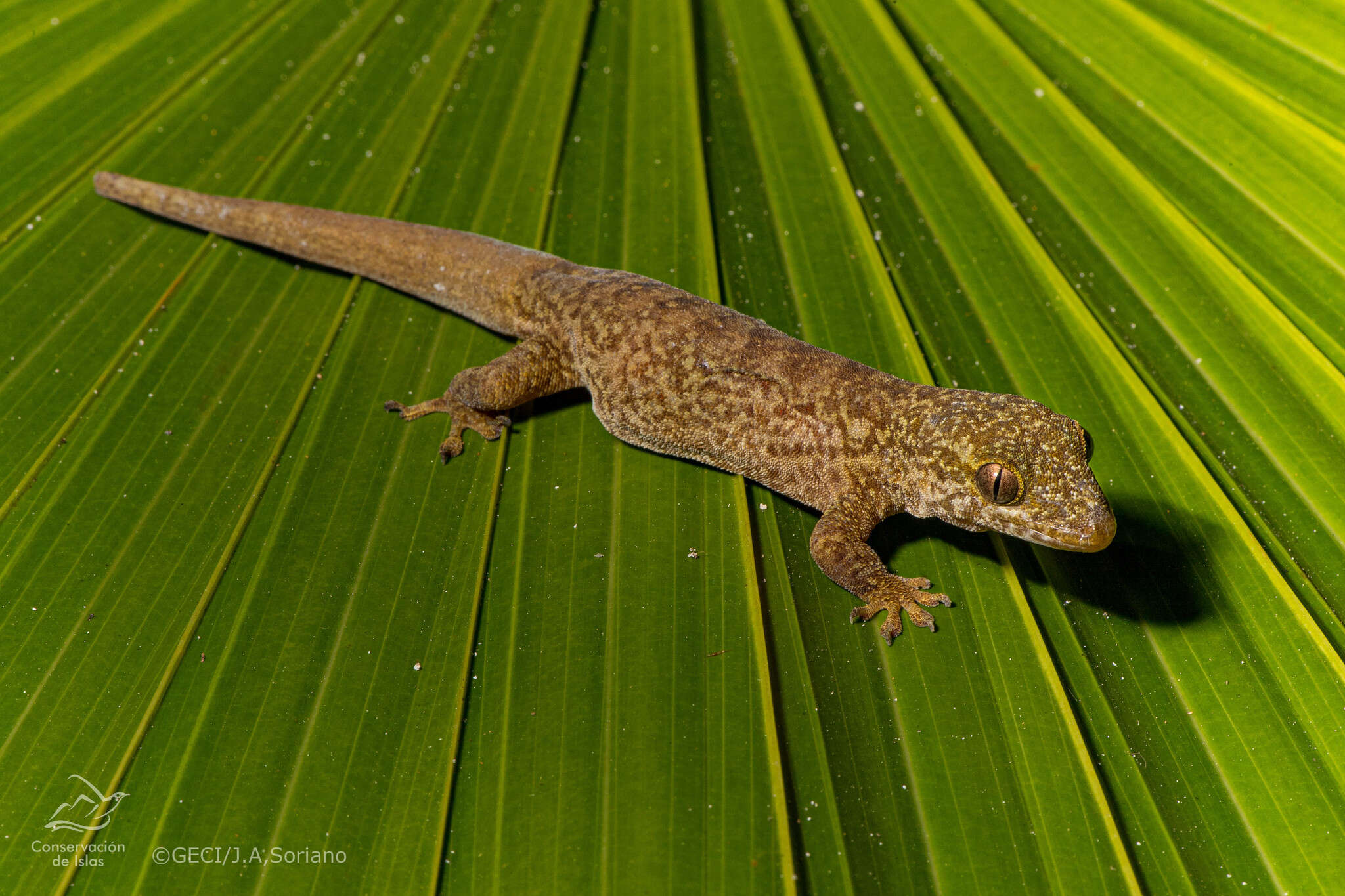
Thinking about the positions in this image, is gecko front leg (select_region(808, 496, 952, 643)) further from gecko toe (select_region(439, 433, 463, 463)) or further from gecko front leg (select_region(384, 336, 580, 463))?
gecko toe (select_region(439, 433, 463, 463))

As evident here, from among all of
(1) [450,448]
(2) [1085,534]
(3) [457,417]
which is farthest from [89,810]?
(2) [1085,534]

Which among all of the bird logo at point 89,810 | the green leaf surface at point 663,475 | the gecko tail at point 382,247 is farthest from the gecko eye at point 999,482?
the bird logo at point 89,810

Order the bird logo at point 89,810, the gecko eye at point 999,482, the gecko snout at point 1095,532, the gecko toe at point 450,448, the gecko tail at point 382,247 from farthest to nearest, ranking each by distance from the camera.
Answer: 1. the gecko tail at point 382,247
2. the gecko toe at point 450,448
3. the gecko eye at point 999,482
4. the gecko snout at point 1095,532
5. the bird logo at point 89,810

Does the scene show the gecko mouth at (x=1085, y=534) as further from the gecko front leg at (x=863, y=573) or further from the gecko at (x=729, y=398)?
the gecko front leg at (x=863, y=573)

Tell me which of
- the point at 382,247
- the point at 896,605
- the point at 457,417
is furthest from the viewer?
the point at 382,247

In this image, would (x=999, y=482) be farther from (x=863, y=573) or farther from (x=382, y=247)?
(x=382, y=247)

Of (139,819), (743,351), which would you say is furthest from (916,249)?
(139,819)

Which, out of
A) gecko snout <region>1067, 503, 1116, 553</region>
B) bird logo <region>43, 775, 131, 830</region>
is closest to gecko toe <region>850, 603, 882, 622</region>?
gecko snout <region>1067, 503, 1116, 553</region>

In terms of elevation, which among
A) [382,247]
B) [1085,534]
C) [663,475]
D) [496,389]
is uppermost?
[382,247]
